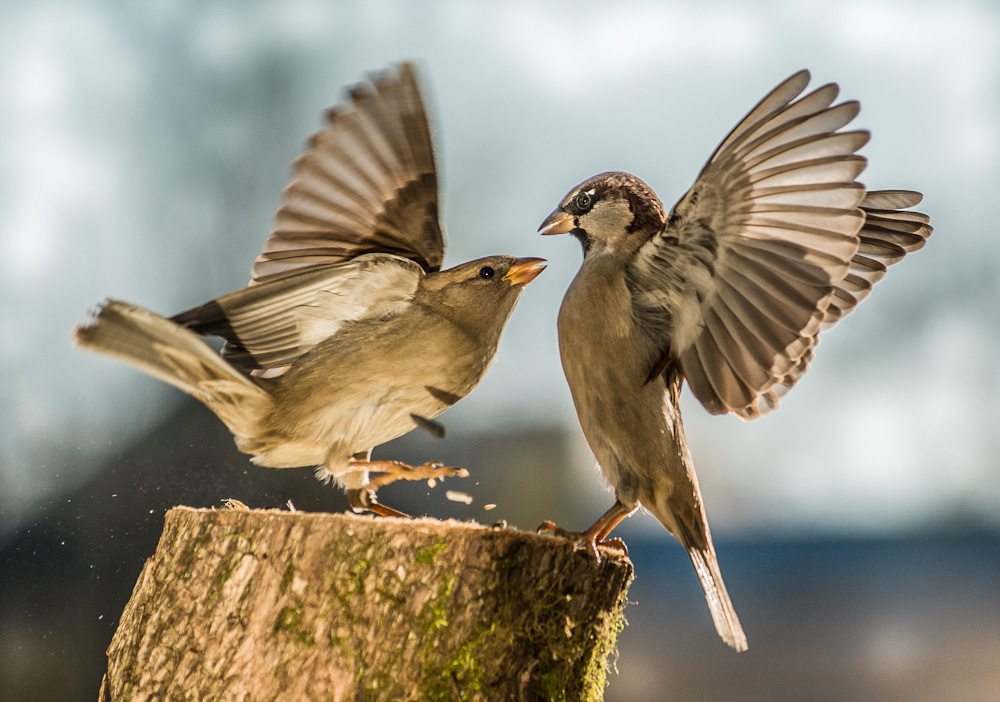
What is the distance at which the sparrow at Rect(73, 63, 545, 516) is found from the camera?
2070 millimetres

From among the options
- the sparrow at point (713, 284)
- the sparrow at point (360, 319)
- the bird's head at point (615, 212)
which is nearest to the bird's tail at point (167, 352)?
the sparrow at point (360, 319)

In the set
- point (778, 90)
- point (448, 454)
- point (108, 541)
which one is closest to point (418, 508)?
point (448, 454)

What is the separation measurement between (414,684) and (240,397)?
2.76 feet

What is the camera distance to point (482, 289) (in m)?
2.24

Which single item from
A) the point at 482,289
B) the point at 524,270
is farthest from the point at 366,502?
the point at 524,270

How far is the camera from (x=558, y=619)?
1.85 meters

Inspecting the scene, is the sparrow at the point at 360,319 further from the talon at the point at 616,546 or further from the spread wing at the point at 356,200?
the talon at the point at 616,546

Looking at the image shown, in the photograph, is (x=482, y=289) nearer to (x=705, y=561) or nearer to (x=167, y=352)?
(x=167, y=352)

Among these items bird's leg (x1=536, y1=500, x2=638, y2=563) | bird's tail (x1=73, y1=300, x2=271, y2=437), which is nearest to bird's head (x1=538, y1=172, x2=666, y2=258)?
bird's leg (x1=536, y1=500, x2=638, y2=563)

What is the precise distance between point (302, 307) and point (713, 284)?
1.08 metres

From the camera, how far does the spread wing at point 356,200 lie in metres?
2.21

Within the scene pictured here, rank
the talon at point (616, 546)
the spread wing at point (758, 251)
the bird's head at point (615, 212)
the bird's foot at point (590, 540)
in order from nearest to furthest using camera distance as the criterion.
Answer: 1. the spread wing at point (758, 251)
2. the bird's foot at point (590, 540)
3. the talon at point (616, 546)
4. the bird's head at point (615, 212)

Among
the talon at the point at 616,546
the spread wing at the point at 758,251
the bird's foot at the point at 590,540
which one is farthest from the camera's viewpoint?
the talon at the point at 616,546

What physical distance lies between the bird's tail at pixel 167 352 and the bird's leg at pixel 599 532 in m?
0.83
